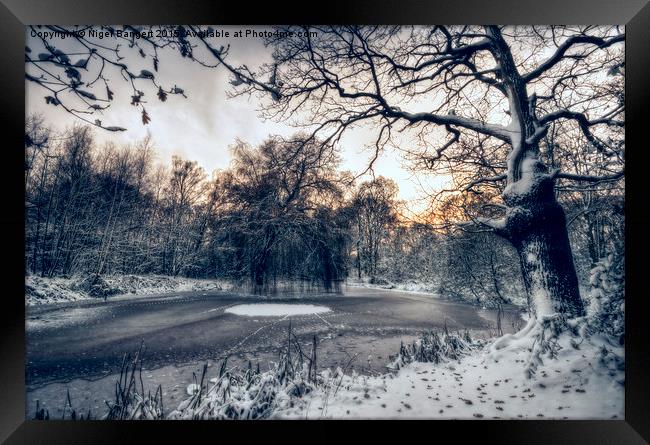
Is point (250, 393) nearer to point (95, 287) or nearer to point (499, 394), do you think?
point (95, 287)

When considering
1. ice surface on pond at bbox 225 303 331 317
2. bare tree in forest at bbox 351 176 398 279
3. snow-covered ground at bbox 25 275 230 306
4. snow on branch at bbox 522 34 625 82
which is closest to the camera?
snow-covered ground at bbox 25 275 230 306

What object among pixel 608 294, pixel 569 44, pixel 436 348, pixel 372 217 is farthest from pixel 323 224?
pixel 569 44

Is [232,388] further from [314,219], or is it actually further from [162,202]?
[162,202]

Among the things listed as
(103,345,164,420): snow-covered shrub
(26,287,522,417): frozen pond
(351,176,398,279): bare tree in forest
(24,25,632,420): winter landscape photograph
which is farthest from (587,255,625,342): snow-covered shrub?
(103,345,164,420): snow-covered shrub

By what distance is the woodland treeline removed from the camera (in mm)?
2533

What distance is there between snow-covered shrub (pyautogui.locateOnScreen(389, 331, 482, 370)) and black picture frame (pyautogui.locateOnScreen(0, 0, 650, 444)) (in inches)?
23.4

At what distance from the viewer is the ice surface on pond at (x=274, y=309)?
2695mm

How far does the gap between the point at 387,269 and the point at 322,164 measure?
162cm

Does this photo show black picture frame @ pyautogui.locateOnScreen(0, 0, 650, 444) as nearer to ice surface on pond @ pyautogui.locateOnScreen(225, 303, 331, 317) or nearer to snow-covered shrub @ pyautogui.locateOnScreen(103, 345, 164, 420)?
snow-covered shrub @ pyautogui.locateOnScreen(103, 345, 164, 420)

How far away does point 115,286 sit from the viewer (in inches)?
108

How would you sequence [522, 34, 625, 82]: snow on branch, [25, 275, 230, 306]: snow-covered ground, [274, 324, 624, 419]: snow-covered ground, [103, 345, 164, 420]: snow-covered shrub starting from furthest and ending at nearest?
[522, 34, 625, 82]: snow on branch < [25, 275, 230, 306]: snow-covered ground < [274, 324, 624, 419]: snow-covered ground < [103, 345, 164, 420]: snow-covered shrub
